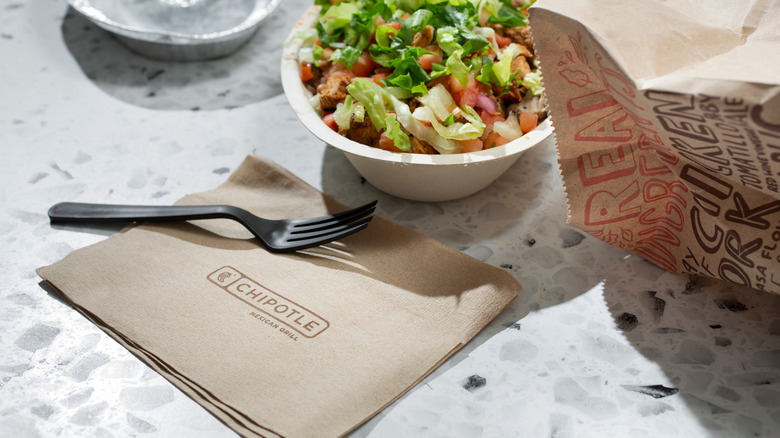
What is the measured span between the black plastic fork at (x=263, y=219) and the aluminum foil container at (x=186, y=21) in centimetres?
53

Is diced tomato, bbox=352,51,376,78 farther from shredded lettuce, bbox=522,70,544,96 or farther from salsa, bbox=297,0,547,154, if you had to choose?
shredded lettuce, bbox=522,70,544,96

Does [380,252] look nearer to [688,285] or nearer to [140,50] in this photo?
[688,285]

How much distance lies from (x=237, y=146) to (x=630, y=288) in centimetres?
80

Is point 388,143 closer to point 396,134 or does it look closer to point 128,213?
point 396,134

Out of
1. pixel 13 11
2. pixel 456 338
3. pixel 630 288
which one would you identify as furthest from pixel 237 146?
pixel 13 11

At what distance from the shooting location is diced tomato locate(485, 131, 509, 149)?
1.10 metres

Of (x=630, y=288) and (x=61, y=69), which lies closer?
(x=630, y=288)

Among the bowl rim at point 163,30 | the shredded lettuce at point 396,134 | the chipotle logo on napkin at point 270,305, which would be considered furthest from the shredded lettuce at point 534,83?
the bowl rim at point 163,30

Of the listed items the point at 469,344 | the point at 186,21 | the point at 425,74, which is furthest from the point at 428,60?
the point at 186,21

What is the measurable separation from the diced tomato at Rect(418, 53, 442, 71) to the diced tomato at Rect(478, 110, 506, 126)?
0.12m

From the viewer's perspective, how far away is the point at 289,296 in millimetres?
992

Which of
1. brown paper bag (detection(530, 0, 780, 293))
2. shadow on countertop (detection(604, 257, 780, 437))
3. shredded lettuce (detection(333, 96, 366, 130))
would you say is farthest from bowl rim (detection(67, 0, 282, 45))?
shadow on countertop (detection(604, 257, 780, 437))

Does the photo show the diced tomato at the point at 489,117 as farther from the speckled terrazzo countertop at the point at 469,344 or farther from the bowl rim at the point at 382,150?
the speckled terrazzo countertop at the point at 469,344

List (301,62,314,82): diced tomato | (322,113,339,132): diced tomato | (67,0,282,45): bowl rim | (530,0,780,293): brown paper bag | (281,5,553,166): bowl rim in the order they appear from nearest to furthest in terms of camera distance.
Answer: (530,0,780,293): brown paper bag → (281,5,553,166): bowl rim → (322,113,339,132): diced tomato → (301,62,314,82): diced tomato → (67,0,282,45): bowl rim
